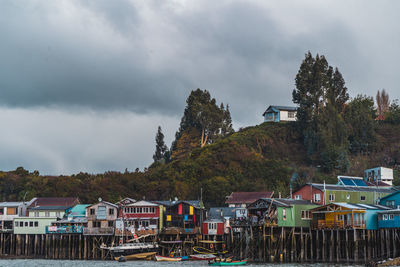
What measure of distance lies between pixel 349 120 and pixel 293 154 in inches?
596

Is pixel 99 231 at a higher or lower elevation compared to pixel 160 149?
lower

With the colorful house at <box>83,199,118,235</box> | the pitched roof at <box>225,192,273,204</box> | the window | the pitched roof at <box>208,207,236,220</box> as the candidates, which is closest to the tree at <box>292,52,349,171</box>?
the pitched roof at <box>225,192,273,204</box>

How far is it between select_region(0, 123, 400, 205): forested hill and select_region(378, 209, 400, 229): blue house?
30808 mm

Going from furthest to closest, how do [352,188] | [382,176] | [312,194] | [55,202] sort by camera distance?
[382,176]
[55,202]
[352,188]
[312,194]

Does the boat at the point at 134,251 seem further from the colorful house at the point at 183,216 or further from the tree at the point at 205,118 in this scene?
the tree at the point at 205,118

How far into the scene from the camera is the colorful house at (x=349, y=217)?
6644 centimetres

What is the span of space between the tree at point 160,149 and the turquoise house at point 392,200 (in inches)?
2844

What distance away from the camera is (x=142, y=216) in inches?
3201

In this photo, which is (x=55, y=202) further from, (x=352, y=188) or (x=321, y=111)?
(x=321, y=111)

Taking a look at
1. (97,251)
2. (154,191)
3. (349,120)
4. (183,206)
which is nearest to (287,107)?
(349,120)

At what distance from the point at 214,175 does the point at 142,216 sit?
32.3 meters

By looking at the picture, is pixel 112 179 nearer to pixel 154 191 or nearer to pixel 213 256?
pixel 154 191

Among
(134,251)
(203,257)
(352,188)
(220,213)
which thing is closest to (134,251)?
(134,251)

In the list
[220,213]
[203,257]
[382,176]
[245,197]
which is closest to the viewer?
[203,257]
